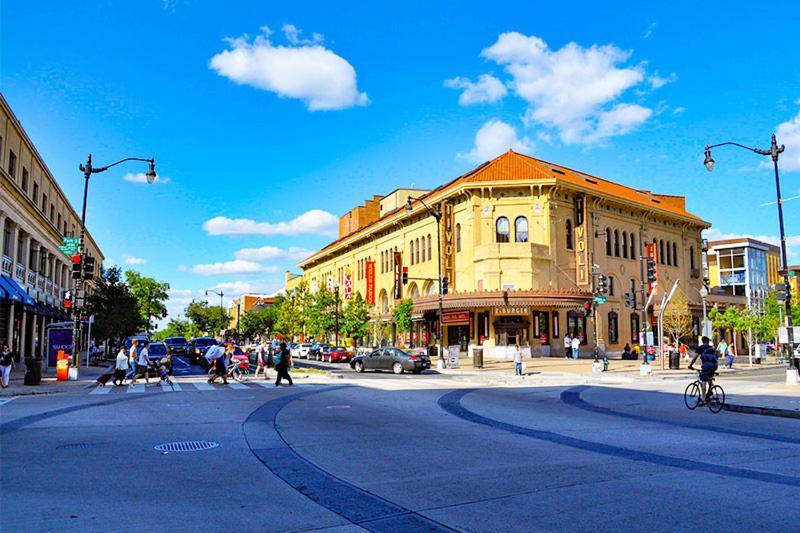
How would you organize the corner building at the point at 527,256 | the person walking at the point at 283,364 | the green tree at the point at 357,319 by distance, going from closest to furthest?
the person walking at the point at 283,364
the corner building at the point at 527,256
the green tree at the point at 357,319

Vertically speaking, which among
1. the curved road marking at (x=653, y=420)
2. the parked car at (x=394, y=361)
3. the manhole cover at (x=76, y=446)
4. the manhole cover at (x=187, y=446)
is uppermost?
the parked car at (x=394, y=361)

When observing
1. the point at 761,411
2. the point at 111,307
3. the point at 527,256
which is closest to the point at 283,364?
the point at 761,411

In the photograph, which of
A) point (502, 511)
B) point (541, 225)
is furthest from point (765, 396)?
point (541, 225)

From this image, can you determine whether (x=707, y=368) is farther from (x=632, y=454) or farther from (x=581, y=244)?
(x=581, y=244)

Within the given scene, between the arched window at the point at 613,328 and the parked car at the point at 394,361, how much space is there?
22.8 metres

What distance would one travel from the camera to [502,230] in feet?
157

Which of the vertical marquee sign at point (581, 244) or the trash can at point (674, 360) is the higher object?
the vertical marquee sign at point (581, 244)

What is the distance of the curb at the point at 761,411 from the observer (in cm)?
1496

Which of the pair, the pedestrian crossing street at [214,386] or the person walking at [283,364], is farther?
the person walking at [283,364]

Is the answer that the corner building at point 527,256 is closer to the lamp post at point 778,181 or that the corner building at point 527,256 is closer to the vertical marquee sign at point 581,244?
the vertical marquee sign at point 581,244

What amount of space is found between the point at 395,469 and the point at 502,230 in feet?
133

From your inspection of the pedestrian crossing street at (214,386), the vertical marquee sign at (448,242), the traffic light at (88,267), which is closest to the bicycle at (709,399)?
the pedestrian crossing street at (214,386)

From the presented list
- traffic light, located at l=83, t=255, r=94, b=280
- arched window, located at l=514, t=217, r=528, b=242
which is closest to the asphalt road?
traffic light, located at l=83, t=255, r=94, b=280

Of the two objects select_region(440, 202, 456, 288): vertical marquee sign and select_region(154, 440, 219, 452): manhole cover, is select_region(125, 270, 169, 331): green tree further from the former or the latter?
select_region(154, 440, 219, 452): manhole cover
